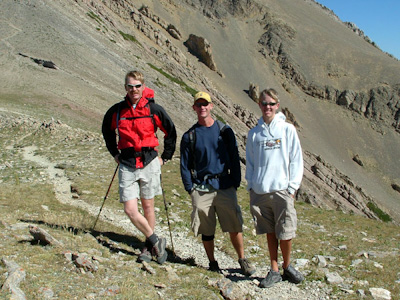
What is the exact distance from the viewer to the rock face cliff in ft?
119

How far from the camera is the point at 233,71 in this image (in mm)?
95188

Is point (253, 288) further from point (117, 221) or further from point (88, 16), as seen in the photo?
point (88, 16)

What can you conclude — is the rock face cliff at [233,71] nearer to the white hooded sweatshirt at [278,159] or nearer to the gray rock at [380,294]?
the white hooded sweatshirt at [278,159]

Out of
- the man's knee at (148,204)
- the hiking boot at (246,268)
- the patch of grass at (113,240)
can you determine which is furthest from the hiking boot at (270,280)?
the man's knee at (148,204)

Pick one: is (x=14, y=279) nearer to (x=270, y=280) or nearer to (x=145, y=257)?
(x=145, y=257)

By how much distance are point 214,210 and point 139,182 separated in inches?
54.4

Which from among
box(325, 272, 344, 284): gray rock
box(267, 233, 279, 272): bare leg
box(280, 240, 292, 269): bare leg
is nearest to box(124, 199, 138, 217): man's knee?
box(267, 233, 279, 272): bare leg

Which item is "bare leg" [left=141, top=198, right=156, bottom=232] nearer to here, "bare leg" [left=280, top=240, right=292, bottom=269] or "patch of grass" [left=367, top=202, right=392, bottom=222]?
"bare leg" [left=280, top=240, right=292, bottom=269]

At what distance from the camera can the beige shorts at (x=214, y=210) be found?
611 cm

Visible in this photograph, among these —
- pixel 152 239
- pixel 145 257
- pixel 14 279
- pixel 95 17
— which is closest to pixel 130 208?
pixel 152 239

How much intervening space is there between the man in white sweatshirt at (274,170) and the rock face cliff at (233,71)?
19.5 meters

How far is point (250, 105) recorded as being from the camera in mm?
83562

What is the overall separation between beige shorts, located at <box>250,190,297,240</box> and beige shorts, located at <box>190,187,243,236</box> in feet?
1.11

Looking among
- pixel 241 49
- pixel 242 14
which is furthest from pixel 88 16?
pixel 242 14
